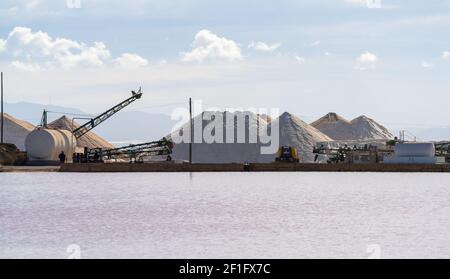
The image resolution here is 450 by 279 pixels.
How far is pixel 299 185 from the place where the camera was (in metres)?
93.0

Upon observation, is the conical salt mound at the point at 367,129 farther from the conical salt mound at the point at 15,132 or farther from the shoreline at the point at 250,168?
the conical salt mound at the point at 15,132

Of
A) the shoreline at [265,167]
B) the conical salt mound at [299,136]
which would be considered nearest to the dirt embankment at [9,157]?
the shoreline at [265,167]

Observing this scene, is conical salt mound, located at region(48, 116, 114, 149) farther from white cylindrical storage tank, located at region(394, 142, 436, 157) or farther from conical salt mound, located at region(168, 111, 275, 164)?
white cylindrical storage tank, located at region(394, 142, 436, 157)

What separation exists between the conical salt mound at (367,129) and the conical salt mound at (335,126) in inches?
52.7

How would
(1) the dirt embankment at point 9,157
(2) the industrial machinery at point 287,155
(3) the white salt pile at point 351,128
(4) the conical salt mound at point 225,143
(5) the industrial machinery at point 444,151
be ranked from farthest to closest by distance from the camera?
(3) the white salt pile at point 351,128, (4) the conical salt mound at point 225,143, (5) the industrial machinery at point 444,151, (1) the dirt embankment at point 9,157, (2) the industrial machinery at point 287,155

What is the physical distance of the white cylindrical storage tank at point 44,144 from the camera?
11394 cm

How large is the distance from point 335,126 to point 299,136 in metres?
33.4

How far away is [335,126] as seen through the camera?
17875 centimetres

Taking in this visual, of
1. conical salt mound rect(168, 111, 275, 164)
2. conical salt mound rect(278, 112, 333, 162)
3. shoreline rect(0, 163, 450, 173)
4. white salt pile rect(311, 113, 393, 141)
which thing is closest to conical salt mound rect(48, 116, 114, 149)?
conical salt mound rect(168, 111, 275, 164)

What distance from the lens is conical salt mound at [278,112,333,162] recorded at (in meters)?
143

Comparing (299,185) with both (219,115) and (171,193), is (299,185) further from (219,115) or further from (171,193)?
(219,115)

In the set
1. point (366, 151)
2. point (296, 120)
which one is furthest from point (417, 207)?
point (296, 120)

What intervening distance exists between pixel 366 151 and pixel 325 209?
6250 centimetres

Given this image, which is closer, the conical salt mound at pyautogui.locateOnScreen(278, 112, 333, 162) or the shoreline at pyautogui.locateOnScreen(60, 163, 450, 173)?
the shoreline at pyautogui.locateOnScreen(60, 163, 450, 173)
